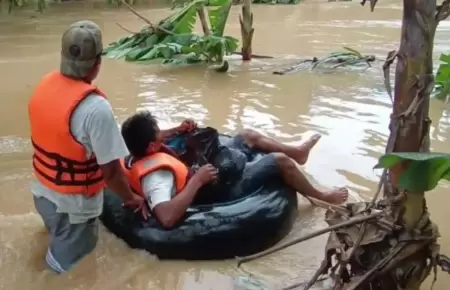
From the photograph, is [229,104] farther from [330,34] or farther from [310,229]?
[330,34]

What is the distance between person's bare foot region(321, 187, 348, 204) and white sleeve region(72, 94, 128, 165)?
1518mm

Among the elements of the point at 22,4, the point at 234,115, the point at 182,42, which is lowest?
the point at 22,4

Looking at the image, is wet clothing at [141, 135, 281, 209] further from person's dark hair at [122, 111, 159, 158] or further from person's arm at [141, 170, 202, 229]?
person's dark hair at [122, 111, 159, 158]

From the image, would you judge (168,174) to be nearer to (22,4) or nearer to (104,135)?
(104,135)

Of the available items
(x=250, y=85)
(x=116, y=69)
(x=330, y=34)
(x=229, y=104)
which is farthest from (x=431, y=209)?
(x=330, y=34)

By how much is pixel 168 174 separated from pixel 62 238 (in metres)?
0.67

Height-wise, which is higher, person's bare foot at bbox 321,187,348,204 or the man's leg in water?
the man's leg in water

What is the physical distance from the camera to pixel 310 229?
423 cm

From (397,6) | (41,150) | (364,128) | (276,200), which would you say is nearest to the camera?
(41,150)

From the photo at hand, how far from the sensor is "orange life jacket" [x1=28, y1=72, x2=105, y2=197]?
3.49 metres

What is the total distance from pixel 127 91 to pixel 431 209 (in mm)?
4178

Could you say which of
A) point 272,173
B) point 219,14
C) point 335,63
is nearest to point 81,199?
point 272,173

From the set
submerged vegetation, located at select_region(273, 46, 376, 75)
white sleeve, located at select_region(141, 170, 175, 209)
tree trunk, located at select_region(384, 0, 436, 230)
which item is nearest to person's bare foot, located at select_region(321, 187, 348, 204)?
white sleeve, located at select_region(141, 170, 175, 209)

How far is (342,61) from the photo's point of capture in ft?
28.7
